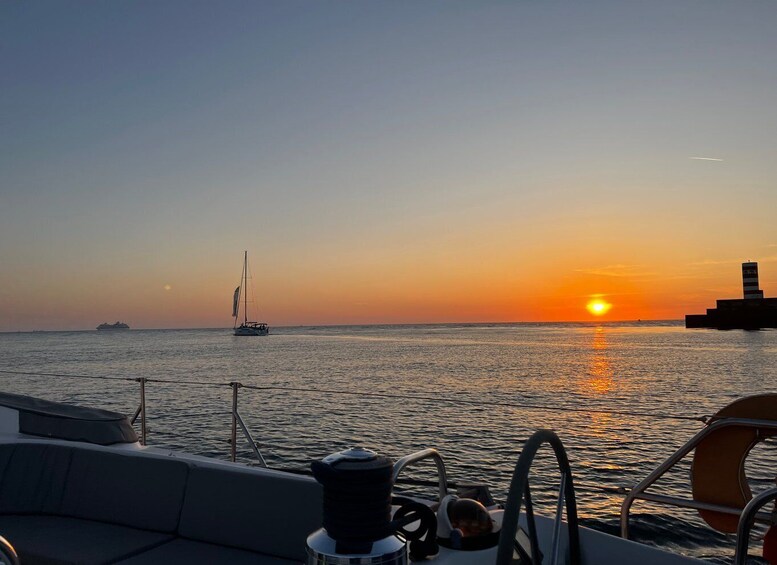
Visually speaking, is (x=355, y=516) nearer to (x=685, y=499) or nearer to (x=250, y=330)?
(x=685, y=499)

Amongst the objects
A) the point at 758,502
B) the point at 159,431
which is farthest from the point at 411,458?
the point at 159,431

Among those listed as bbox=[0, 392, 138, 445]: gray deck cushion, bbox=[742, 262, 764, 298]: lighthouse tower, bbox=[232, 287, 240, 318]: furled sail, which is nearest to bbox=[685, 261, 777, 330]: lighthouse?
bbox=[742, 262, 764, 298]: lighthouse tower

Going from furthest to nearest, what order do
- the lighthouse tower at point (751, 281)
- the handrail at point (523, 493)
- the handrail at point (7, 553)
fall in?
the lighthouse tower at point (751, 281), the handrail at point (7, 553), the handrail at point (523, 493)

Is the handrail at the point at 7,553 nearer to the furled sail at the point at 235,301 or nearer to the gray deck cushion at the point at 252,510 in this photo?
the gray deck cushion at the point at 252,510

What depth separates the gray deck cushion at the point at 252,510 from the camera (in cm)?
326

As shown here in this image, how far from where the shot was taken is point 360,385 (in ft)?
92.7

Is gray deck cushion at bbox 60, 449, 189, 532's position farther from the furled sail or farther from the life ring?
the furled sail

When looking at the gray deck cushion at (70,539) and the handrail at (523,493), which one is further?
the gray deck cushion at (70,539)

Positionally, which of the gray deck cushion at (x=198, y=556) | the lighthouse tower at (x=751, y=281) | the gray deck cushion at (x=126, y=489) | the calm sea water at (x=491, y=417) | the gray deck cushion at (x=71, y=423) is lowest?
the calm sea water at (x=491, y=417)

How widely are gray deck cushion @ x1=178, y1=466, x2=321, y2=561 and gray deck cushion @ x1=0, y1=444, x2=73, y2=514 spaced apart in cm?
113

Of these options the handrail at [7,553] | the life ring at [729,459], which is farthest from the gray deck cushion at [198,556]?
the life ring at [729,459]

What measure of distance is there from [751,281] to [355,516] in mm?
83898

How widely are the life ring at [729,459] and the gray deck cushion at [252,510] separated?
7.24 ft

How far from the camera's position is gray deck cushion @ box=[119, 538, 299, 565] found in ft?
10.5
